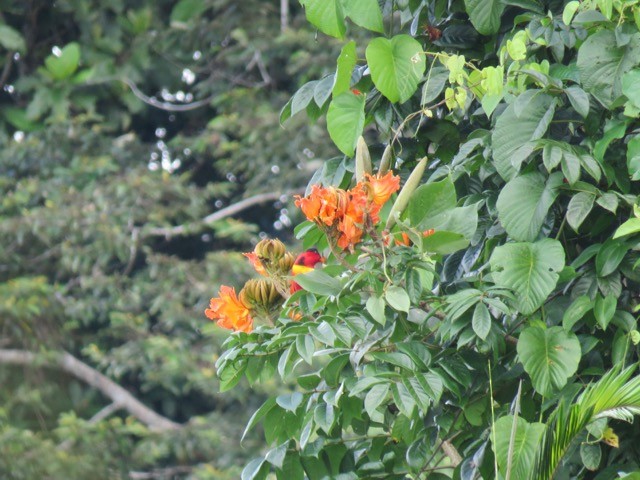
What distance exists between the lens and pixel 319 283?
5.09 ft

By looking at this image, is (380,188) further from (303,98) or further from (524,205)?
(303,98)

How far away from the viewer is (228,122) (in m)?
6.73

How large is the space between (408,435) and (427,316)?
0.79 ft

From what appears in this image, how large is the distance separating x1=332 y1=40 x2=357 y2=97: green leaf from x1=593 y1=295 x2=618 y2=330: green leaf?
0.54 m

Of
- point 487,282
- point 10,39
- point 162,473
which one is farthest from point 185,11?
point 487,282

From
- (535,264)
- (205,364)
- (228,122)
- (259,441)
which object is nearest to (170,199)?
(228,122)

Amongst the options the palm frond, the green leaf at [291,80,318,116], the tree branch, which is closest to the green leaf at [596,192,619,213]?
the palm frond

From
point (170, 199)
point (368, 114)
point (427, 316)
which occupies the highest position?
point (368, 114)

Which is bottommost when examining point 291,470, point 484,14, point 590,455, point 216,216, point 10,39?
point 216,216

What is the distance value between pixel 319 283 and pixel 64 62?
5.47m

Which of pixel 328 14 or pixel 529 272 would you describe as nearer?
pixel 529 272

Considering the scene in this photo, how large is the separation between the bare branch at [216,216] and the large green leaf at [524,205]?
481 cm

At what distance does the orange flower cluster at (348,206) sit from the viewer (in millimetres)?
1474

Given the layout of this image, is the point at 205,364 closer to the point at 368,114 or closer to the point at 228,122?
the point at 228,122
